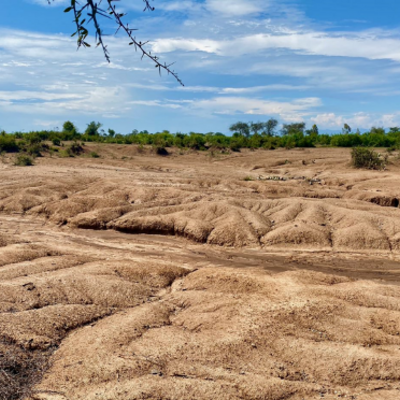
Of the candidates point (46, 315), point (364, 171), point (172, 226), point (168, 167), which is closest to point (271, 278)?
point (46, 315)

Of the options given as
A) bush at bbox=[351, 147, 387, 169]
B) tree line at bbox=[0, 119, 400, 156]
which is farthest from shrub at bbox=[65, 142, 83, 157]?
bush at bbox=[351, 147, 387, 169]

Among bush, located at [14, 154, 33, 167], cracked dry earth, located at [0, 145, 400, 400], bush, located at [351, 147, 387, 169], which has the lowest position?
cracked dry earth, located at [0, 145, 400, 400]

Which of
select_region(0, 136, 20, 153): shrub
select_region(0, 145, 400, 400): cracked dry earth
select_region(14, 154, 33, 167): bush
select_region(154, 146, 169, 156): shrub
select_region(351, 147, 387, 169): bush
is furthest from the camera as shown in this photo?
select_region(154, 146, 169, 156): shrub

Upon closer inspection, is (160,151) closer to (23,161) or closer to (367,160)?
(23,161)

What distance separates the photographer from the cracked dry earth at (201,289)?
17.9 feet

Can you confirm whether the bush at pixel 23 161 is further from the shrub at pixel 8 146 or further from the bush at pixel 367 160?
the bush at pixel 367 160

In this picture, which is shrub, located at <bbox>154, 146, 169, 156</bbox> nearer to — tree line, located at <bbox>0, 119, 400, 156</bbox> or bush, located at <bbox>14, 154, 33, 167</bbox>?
tree line, located at <bbox>0, 119, 400, 156</bbox>

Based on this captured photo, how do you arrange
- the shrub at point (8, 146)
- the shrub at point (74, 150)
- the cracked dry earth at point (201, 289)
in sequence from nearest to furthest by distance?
the cracked dry earth at point (201, 289), the shrub at point (8, 146), the shrub at point (74, 150)

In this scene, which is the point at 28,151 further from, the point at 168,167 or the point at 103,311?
the point at 103,311

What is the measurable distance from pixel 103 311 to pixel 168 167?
17.5 meters

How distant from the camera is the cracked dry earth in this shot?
17.9ft

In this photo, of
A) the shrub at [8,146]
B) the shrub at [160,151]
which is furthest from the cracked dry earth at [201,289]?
the shrub at [160,151]

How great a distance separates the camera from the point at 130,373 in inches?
213

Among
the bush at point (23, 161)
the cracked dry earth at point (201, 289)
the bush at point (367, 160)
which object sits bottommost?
the cracked dry earth at point (201, 289)
